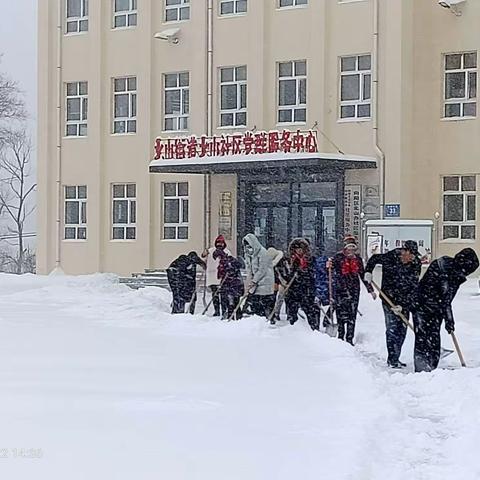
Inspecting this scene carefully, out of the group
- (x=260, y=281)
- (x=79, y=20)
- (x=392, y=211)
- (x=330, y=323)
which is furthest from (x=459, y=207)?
(x=79, y=20)

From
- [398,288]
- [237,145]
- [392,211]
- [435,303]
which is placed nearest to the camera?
[435,303]

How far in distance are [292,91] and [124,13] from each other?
6663mm

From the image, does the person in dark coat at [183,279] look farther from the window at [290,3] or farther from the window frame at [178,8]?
the window frame at [178,8]

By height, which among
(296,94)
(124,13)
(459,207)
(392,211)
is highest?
(124,13)

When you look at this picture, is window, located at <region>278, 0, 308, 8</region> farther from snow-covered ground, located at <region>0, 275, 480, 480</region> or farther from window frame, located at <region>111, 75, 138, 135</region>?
snow-covered ground, located at <region>0, 275, 480, 480</region>

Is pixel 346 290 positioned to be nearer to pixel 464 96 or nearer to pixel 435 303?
pixel 435 303

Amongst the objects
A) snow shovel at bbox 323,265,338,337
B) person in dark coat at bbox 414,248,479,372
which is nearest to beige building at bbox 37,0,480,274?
snow shovel at bbox 323,265,338,337

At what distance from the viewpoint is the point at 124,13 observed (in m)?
32.6

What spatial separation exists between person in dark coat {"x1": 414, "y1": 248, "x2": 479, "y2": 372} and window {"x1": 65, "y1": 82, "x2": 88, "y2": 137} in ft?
72.7

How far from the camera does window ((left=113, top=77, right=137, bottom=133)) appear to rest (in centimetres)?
3206

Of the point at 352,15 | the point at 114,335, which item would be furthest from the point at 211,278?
the point at 352,15

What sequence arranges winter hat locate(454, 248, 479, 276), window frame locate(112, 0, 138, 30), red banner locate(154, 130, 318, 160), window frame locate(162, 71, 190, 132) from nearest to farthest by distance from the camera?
winter hat locate(454, 248, 479, 276), red banner locate(154, 130, 318, 160), window frame locate(162, 71, 190, 132), window frame locate(112, 0, 138, 30)

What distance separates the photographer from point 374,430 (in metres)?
8.25

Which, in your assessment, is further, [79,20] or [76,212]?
[79,20]
